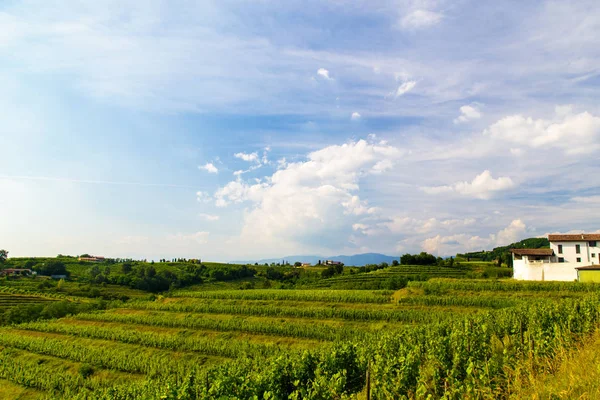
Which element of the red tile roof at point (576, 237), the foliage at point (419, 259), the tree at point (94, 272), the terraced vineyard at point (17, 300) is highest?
the red tile roof at point (576, 237)

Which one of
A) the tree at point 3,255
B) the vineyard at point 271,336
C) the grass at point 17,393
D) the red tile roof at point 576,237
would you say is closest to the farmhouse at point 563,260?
the red tile roof at point 576,237

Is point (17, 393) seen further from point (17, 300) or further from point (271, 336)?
point (17, 300)

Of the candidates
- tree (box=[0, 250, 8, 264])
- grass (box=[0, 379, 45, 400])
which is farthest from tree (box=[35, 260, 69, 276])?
grass (box=[0, 379, 45, 400])

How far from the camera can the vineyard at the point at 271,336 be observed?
13991 millimetres

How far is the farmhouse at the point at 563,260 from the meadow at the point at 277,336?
17.6 feet

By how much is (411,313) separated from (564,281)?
21499 mm

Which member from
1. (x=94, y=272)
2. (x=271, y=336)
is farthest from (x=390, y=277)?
(x=94, y=272)

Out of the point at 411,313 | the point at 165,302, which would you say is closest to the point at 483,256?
the point at 411,313

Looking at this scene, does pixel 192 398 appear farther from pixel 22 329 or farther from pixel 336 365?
pixel 22 329

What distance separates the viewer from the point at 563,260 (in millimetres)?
51719

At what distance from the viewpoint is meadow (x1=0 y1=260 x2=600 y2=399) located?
534 inches

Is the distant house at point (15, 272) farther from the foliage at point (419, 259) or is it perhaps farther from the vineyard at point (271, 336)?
the foliage at point (419, 259)

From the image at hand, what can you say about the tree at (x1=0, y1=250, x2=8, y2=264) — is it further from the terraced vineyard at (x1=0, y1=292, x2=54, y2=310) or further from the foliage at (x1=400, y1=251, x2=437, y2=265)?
the foliage at (x1=400, y1=251, x2=437, y2=265)

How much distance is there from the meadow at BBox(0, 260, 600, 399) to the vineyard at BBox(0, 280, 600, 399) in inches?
3.8
